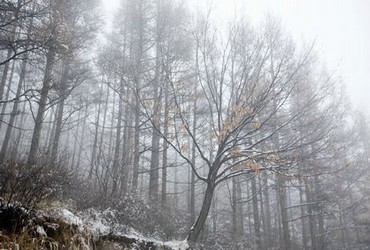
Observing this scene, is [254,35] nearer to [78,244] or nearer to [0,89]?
[78,244]

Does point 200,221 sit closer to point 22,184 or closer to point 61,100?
point 22,184

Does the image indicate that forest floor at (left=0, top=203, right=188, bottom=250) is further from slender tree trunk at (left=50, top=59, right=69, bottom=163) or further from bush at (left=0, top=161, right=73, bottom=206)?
slender tree trunk at (left=50, top=59, right=69, bottom=163)

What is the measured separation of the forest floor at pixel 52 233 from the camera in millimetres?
A: 3395

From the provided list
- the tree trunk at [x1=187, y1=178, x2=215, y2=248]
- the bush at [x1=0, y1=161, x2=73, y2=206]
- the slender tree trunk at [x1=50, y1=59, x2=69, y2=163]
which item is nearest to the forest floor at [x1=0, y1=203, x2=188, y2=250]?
the bush at [x1=0, y1=161, x2=73, y2=206]

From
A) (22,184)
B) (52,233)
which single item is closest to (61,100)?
(22,184)

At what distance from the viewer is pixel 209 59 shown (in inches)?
262

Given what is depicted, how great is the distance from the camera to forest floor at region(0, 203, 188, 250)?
11.1 feet

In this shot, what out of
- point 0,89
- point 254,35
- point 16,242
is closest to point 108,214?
point 16,242

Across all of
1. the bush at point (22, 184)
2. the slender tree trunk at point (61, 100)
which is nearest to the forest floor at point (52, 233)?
the bush at point (22, 184)

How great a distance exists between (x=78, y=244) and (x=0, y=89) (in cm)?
1322

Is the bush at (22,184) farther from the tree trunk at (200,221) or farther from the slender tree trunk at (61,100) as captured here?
the tree trunk at (200,221)

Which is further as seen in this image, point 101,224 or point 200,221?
point 200,221

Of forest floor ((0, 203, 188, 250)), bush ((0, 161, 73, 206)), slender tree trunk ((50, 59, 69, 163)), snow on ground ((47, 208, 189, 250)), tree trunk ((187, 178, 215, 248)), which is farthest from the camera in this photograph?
slender tree trunk ((50, 59, 69, 163))

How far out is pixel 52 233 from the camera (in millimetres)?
3793
